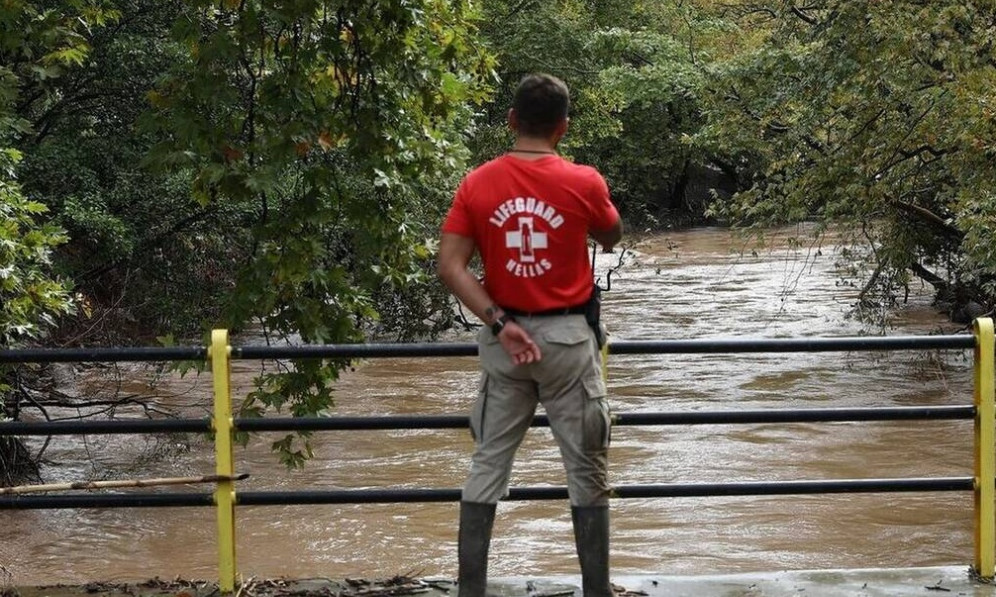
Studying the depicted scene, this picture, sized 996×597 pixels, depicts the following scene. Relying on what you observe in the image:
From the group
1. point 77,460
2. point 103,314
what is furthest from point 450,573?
point 77,460

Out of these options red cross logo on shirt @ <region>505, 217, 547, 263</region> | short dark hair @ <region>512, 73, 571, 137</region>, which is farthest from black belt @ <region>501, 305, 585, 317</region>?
short dark hair @ <region>512, 73, 571, 137</region>

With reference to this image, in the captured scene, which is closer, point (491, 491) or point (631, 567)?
point (491, 491)

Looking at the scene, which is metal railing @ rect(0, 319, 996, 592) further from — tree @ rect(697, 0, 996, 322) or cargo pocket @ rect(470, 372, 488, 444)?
tree @ rect(697, 0, 996, 322)

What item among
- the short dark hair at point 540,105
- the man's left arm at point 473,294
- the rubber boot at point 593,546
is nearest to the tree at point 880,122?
the rubber boot at point 593,546

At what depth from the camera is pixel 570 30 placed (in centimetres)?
2653

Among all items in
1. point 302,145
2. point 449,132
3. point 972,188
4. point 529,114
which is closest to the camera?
point 529,114

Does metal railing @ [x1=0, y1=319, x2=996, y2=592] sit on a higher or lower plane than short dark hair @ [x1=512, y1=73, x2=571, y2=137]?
lower

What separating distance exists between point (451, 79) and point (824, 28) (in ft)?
28.6

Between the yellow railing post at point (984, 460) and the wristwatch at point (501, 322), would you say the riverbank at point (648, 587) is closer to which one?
the yellow railing post at point (984, 460)

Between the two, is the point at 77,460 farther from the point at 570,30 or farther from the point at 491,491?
the point at 570,30

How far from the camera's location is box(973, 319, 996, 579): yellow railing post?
503 cm

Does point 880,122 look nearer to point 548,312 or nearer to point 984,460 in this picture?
point 984,460

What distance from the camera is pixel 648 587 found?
512cm

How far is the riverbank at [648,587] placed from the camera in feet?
16.5
